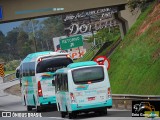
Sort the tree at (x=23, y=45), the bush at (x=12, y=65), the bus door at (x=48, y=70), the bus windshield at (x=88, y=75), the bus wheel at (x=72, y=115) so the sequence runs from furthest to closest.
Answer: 1. the tree at (x=23, y=45)
2. the bush at (x=12, y=65)
3. the bus door at (x=48, y=70)
4. the bus wheel at (x=72, y=115)
5. the bus windshield at (x=88, y=75)

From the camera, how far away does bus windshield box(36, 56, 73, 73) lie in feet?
101

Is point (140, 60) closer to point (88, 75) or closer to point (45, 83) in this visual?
point (45, 83)

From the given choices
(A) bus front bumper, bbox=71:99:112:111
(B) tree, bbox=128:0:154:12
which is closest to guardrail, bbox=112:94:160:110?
(A) bus front bumper, bbox=71:99:112:111

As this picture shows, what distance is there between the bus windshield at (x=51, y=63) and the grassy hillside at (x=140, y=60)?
3534mm

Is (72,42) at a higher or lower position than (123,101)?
higher

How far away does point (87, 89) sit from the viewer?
23.2m

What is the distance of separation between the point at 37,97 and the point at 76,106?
8.60m

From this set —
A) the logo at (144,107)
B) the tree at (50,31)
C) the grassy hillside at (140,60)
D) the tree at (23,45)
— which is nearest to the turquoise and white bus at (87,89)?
the grassy hillside at (140,60)

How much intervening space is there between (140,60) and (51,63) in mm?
4873

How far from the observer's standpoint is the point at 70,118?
79.0 feet

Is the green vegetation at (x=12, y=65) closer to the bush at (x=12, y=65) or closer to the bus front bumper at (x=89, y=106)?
the bush at (x=12, y=65)

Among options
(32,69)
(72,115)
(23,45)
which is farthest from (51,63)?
(23,45)

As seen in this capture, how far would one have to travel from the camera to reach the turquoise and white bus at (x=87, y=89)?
23.1 m

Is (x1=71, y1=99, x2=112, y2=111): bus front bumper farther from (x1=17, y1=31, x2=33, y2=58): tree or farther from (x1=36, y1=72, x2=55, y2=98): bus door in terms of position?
(x1=17, y1=31, x2=33, y2=58): tree
